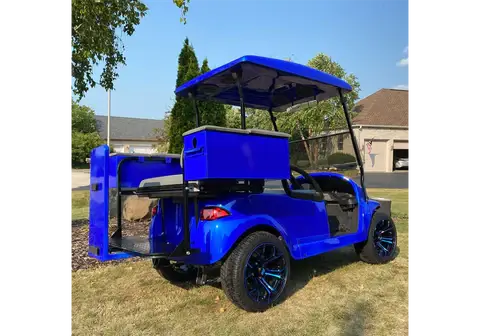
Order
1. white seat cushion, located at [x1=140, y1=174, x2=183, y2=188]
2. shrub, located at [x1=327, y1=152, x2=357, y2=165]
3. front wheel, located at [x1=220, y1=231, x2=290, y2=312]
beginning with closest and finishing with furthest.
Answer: front wheel, located at [x1=220, y1=231, x2=290, y2=312]
white seat cushion, located at [x1=140, y1=174, x2=183, y2=188]
shrub, located at [x1=327, y1=152, x2=357, y2=165]

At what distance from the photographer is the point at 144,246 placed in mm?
3416

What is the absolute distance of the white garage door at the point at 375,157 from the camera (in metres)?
5.43

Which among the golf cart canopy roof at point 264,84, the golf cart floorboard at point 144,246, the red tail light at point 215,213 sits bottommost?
the golf cart floorboard at point 144,246

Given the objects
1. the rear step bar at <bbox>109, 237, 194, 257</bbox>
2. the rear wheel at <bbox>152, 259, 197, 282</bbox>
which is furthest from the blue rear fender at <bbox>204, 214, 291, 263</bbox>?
the rear wheel at <bbox>152, 259, 197, 282</bbox>

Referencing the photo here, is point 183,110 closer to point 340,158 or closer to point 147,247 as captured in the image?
point 340,158

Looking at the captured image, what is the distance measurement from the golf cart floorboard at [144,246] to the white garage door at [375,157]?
306cm

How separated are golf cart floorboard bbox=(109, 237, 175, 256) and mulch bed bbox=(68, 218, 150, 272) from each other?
20.2 inches

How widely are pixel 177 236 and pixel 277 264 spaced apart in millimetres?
1096

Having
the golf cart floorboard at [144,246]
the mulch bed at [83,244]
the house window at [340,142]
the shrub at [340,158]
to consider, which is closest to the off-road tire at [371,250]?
the shrub at [340,158]

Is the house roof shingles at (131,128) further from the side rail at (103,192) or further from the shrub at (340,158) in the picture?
the side rail at (103,192)

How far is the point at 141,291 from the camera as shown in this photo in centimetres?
380

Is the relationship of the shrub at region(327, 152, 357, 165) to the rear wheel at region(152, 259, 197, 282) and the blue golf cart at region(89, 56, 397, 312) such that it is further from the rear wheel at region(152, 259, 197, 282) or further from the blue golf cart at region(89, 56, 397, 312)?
the rear wheel at region(152, 259, 197, 282)

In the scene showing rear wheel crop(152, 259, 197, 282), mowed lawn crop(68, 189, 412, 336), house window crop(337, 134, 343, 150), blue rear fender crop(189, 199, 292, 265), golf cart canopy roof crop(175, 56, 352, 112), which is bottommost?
mowed lawn crop(68, 189, 412, 336)

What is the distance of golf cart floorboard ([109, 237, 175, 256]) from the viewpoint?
314 centimetres
